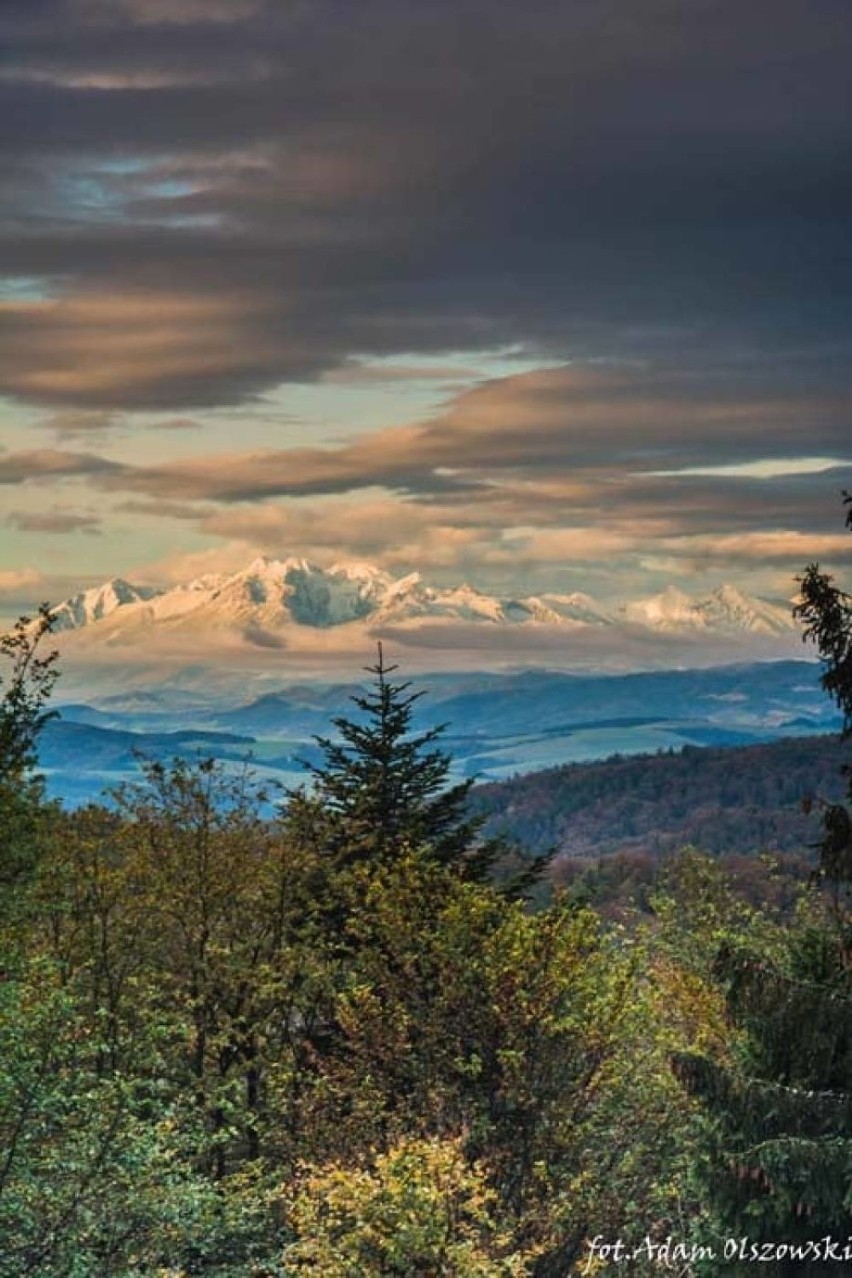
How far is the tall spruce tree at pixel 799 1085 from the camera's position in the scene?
2433 cm

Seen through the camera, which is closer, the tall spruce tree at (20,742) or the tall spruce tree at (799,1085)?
the tall spruce tree at (799,1085)

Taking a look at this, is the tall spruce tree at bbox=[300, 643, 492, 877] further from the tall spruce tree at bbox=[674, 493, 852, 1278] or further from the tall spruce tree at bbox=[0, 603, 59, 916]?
the tall spruce tree at bbox=[674, 493, 852, 1278]

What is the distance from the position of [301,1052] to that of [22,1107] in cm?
1683

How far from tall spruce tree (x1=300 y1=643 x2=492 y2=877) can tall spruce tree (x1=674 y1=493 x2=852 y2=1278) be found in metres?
19.1

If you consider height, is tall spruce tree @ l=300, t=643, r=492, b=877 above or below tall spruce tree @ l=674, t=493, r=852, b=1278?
above

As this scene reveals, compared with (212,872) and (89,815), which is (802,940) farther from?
(89,815)

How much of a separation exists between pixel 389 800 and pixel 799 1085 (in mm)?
22238

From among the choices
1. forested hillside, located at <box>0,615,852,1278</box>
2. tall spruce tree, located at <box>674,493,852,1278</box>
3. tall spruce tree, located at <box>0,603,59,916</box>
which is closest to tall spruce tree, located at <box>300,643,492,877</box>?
forested hillside, located at <box>0,615,852,1278</box>

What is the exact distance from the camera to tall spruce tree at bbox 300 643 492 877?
151 feet

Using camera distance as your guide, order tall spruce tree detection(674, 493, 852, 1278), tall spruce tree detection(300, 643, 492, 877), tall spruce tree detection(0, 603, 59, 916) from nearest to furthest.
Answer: tall spruce tree detection(674, 493, 852, 1278) < tall spruce tree detection(0, 603, 59, 916) < tall spruce tree detection(300, 643, 492, 877)

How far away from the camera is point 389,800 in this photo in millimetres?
47500

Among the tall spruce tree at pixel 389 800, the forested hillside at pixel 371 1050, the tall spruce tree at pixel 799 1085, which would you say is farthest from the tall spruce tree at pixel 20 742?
the tall spruce tree at pixel 799 1085

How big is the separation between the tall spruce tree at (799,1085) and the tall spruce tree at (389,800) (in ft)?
62.7

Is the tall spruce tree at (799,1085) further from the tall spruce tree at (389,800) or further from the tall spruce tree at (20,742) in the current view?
the tall spruce tree at (389,800)
